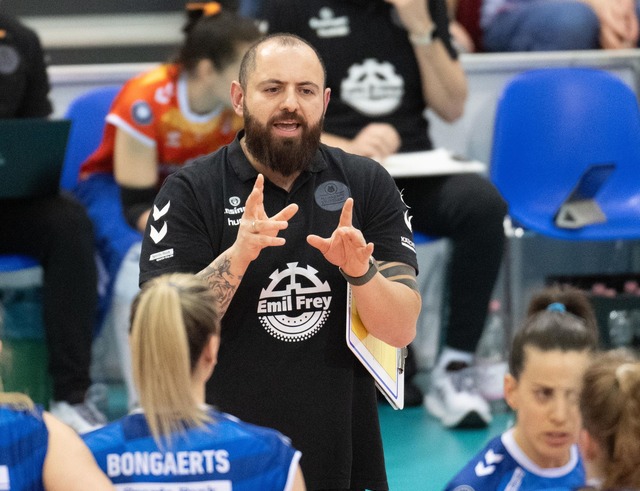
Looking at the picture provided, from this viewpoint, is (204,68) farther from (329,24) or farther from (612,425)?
(612,425)

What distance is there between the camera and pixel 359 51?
4.83 metres

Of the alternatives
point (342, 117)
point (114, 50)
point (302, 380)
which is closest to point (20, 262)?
point (342, 117)

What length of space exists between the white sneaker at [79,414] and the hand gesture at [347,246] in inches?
87.1

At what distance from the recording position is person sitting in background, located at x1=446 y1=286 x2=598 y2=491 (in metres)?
2.74

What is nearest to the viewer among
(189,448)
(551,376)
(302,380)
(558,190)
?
(189,448)

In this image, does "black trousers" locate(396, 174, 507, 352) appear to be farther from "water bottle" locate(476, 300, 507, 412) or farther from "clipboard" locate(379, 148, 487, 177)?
"water bottle" locate(476, 300, 507, 412)

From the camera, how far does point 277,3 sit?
15.7 ft

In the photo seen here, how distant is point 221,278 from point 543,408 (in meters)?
0.97

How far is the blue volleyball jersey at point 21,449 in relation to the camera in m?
2.07

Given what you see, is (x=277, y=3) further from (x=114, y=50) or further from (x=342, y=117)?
(x=114, y=50)

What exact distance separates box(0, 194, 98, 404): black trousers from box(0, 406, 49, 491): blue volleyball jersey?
95.8 inches

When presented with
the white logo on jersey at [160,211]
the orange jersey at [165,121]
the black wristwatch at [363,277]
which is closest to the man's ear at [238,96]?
the white logo on jersey at [160,211]

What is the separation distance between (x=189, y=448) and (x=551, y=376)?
50.6 inches

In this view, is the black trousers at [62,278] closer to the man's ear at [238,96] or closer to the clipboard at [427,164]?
the clipboard at [427,164]
